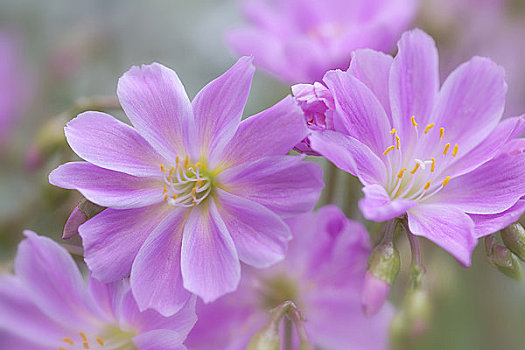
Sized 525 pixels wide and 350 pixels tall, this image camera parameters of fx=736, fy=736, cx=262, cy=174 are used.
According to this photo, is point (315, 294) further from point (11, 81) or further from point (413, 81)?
point (11, 81)

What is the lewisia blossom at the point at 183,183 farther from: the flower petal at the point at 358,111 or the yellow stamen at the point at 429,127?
the yellow stamen at the point at 429,127

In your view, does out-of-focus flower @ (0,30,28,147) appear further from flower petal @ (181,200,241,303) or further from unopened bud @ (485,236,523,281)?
unopened bud @ (485,236,523,281)

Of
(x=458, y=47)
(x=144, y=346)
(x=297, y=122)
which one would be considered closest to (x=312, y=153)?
(x=297, y=122)

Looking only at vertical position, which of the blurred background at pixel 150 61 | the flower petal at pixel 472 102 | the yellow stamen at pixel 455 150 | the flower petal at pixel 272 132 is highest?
the flower petal at pixel 272 132

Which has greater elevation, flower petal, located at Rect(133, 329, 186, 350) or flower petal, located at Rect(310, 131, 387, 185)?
flower petal, located at Rect(310, 131, 387, 185)

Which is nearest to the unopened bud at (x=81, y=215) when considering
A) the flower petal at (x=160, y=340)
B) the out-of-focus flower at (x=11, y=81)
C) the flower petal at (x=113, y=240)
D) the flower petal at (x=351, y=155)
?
the flower petal at (x=113, y=240)

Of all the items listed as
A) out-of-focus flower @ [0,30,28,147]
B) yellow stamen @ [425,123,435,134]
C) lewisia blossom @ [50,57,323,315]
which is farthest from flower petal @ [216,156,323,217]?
out-of-focus flower @ [0,30,28,147]
